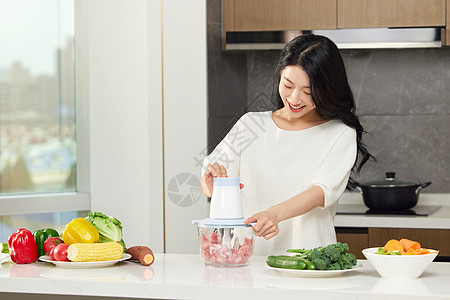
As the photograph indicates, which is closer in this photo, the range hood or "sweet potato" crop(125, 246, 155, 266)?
"sweet potato" crop(125, 246, 155, 266)

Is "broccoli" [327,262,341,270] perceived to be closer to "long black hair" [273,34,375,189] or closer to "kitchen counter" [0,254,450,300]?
"kitchen counter" [0,254,450,300]

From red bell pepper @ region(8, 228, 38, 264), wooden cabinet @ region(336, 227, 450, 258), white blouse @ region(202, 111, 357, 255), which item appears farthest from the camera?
wooden cabinet @ region(336, 227, 450, 258)

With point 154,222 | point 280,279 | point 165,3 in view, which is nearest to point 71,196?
point 154,222

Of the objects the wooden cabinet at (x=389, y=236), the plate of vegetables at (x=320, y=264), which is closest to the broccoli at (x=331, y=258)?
the plate of vegetables at (x=320, y=264)

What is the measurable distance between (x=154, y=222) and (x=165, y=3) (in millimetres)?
1066

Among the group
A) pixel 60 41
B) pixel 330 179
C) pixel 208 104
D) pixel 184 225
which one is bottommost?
pixel 184 225

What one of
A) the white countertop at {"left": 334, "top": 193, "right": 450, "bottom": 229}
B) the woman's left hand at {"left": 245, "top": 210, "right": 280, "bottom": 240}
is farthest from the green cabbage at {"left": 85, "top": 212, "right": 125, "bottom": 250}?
the white countertop at {"left": 334, "top": 193, "right": 450, "bottom": 229}

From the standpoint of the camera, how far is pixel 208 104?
10.4ft

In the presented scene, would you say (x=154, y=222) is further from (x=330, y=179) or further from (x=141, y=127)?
(x=330, y=179)

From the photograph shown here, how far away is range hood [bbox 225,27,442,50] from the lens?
327cm

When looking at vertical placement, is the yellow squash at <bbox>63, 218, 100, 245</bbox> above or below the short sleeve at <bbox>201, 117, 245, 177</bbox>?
below

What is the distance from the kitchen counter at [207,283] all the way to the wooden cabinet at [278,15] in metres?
1.84

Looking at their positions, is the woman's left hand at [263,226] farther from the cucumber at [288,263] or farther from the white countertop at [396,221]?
the white countertop at [396,221]

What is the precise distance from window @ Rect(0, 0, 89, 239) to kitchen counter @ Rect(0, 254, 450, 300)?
1.40m
